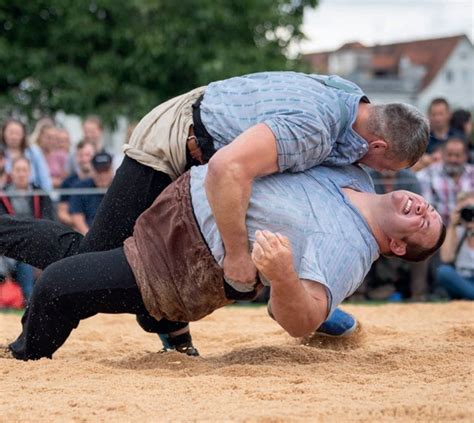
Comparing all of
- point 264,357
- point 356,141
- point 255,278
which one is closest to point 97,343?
point 264,357

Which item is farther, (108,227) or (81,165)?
(81,165)

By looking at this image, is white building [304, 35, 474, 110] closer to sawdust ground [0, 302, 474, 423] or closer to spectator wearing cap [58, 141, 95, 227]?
spectator wearing cap [58, 141, 95, 227]

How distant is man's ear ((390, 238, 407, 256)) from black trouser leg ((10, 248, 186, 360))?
1181 mm

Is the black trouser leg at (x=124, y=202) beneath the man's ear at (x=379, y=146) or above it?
beneath

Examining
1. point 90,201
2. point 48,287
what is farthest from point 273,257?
point 90,201

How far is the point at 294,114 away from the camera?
4.44 metres

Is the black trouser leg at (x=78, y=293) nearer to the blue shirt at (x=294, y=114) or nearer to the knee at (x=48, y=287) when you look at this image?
the knee at (x=48, y=287)

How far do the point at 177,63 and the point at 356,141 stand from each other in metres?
18.3

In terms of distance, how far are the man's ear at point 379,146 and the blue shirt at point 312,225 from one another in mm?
239

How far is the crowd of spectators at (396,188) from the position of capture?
9.52m

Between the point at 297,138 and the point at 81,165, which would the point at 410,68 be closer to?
the point at 81,165

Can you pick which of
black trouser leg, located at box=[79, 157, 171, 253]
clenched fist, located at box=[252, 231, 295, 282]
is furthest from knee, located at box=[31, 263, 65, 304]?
clenched fist, located at box=[252, 231, 295, 282]

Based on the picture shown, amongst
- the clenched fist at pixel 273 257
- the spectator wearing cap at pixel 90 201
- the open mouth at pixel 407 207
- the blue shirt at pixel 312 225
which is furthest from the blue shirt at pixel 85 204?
the clenched fist at pixel 273 257

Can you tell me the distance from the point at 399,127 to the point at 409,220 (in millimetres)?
417
